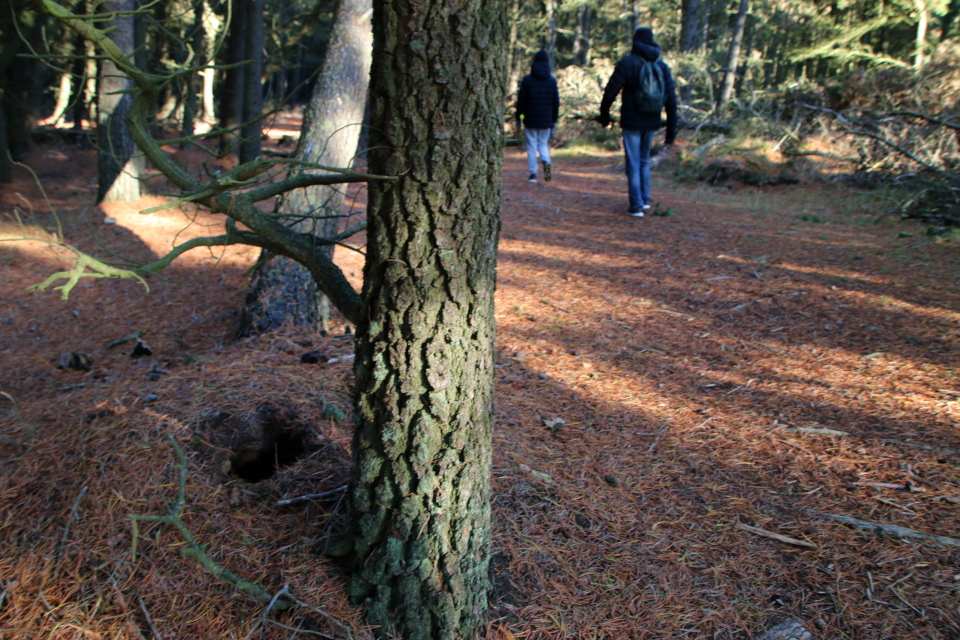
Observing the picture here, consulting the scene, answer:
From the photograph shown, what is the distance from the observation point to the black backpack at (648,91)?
300 inches

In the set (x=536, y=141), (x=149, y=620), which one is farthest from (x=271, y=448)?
(x=536, y=141)

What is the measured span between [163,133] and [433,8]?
19.9 metres

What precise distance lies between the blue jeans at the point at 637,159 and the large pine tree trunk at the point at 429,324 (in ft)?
20.9

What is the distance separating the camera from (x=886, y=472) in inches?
110

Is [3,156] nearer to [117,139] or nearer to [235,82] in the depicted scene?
[117,139]

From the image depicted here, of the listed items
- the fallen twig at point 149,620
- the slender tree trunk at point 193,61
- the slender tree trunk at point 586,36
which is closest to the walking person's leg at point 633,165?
the slender tree trunk at point 193,61

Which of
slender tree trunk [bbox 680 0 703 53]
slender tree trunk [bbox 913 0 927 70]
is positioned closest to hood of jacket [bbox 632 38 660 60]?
slender tree trunk [bbox 680 0 703 53]

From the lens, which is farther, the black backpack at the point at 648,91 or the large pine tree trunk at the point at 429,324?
the black backpack at the point at 648,91

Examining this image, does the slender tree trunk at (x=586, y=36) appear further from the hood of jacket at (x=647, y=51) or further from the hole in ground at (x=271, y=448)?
the hole in ground at (x=271, y=448)

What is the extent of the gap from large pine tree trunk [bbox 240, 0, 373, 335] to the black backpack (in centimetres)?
397

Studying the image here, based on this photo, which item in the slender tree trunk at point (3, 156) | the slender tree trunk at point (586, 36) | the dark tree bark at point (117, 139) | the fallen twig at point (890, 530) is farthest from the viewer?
the slender tree trunk at point (586, 36)

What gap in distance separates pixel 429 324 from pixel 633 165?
6825 mm

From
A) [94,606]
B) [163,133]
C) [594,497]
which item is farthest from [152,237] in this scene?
[163,133]

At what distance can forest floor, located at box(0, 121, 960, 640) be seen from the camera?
84.1 inches
